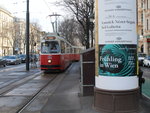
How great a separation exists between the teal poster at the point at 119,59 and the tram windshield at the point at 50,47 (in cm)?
1431

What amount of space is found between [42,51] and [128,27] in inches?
589

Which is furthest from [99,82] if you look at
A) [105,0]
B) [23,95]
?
[23,95]

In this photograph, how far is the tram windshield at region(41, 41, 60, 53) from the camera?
70.8 ft

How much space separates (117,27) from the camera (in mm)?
7262

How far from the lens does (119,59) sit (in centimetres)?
732

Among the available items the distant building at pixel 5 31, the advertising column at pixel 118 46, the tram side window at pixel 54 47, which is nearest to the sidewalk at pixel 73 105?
the advertising column at pixel 118 46

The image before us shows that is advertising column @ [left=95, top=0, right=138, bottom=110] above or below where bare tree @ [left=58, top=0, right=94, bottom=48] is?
below

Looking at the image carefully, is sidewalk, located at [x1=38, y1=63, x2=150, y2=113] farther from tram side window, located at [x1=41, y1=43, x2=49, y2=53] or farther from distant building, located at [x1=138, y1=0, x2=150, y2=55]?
distant building, located at [x1=138, y1=0, x2=150, y2=55]

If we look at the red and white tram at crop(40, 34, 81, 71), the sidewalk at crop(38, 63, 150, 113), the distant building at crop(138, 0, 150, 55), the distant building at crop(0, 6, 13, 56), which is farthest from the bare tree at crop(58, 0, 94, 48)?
the distant building at crop(0, 6, 13, 56)

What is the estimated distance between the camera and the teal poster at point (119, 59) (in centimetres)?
731

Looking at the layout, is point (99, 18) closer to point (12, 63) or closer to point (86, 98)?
point (86, 98)

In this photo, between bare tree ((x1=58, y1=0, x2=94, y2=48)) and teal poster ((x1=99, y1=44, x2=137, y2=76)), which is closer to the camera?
teal poster ((x1=99, y1=44, x2=137, y2=76))

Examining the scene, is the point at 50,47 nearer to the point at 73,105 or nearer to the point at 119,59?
the point at 73,105

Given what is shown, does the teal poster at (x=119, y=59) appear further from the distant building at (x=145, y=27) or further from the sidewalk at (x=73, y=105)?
the distant building at (x=145, y=27)
